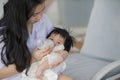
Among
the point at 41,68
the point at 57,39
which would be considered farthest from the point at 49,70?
the point at 57,39

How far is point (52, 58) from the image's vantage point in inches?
53.3

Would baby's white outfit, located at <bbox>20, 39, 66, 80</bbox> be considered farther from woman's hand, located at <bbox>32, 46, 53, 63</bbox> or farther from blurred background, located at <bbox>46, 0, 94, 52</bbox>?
blurred background, located at <bbox>46, 0, 94, 52</bbox>

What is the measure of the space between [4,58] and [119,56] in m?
0.85

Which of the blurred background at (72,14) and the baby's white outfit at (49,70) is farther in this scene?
the blurred background at (72,14)

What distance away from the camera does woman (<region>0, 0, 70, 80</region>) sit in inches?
47.6

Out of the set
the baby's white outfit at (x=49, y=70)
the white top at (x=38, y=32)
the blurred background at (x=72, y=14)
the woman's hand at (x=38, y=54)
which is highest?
the white top at (x=38, y=32)

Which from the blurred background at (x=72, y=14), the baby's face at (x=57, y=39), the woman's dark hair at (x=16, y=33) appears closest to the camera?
the woman's dark hair at (x=16, y=33)

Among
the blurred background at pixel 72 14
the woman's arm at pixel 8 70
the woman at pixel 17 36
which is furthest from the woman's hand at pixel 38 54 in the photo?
the blurred background at pixel 72 14

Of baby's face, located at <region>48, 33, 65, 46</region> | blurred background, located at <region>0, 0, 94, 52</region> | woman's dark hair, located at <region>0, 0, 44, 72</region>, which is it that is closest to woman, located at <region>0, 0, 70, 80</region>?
woman's dark hair, located at <region>0, 0, 44, 72</region>

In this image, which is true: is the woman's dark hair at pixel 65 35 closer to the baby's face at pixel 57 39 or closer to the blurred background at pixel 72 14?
the baby's face at pixel 57 39

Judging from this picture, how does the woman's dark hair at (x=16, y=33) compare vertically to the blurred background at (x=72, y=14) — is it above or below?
above

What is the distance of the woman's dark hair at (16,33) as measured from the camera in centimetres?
121

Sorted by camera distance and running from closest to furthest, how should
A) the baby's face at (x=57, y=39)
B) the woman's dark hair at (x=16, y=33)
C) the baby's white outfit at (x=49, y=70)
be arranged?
the woman's dark hair at (x=16, y=33) < the baby's white outfit at (x=49, y=70) < the baby's face at (x=57, y=39)

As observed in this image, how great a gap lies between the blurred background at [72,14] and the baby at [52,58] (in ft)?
4.47
